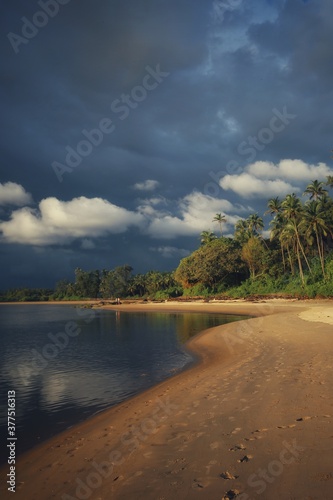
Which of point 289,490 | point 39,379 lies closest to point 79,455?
point 289,490

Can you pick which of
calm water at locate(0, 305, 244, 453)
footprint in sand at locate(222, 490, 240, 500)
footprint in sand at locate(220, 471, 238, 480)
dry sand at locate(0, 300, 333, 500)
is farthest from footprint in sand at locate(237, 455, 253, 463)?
calm water at locate(0, 305, 244, 453)

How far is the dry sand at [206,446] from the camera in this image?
5121 mm

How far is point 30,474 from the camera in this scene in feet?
22.9

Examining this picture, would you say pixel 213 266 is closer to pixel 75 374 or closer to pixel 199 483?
pixel 75 374

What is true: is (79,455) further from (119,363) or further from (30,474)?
(119,363)

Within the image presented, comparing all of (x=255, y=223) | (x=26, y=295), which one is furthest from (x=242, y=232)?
(x=26, y=295)

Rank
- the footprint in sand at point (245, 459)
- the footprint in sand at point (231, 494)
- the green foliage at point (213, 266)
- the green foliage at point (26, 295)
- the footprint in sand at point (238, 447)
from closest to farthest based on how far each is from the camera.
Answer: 1. the footprint in sand at point (231, 494)
2. the footprint in sand at point (245, 459)
3. the footprint in sand at point (238, 447)
4. the green foliage at point (213, 266)
5. the green foliage at point (26, 295)

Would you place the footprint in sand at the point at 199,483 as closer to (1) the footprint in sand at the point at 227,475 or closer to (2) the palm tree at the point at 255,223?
(1) the footprint in sand at the point at 227,475

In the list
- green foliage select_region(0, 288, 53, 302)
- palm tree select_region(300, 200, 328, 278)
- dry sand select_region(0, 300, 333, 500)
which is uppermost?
palm tree select_region(300, 200, 328, 278)

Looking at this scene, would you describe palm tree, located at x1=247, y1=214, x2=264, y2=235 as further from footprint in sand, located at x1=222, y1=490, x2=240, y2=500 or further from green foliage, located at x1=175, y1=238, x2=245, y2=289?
footprint in sand, located at x1=222, y1=490, x2=240, y2=500

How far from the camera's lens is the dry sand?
16.8 ft

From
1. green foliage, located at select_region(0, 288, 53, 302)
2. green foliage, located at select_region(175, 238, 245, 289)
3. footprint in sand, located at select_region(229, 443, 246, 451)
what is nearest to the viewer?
footprint in sand, located at select_region(229, 443, 246, 451)

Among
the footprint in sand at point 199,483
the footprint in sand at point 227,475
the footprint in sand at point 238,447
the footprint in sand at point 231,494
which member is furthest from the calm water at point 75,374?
the footprint in sand at point 231,494

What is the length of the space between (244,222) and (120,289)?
56.0 metres
